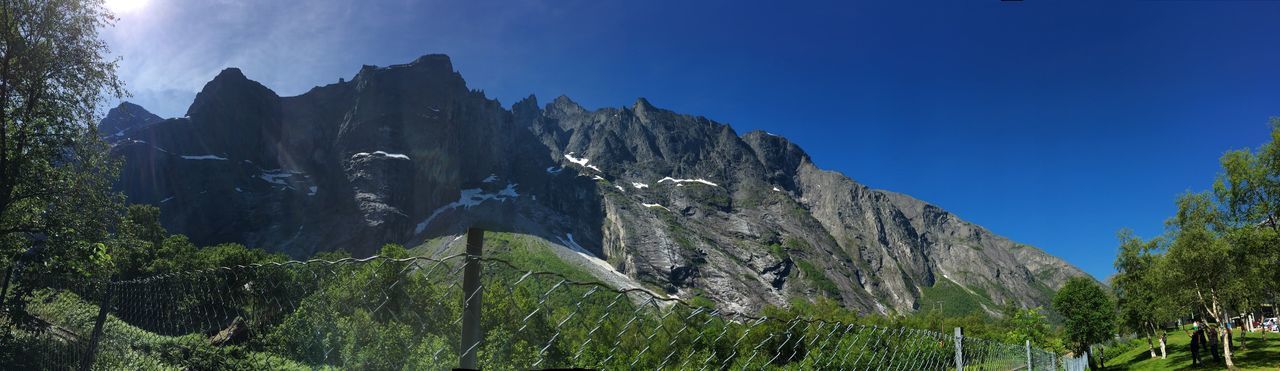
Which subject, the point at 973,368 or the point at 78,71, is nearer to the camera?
the point at 973,368

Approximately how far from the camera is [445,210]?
174000 millimetres

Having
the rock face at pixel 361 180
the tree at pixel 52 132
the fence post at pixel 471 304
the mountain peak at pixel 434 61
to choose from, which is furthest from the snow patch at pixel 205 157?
the fence post at pixel 471 304

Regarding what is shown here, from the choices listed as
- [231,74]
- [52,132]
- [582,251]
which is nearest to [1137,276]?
[52,132]

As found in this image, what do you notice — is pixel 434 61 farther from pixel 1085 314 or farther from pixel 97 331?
pixel 97 331

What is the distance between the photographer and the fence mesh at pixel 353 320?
9.48 feet

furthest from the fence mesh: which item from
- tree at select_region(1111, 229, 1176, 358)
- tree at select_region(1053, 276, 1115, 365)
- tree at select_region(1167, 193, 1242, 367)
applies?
tree at select_region(1053, 276, 1115, 365)

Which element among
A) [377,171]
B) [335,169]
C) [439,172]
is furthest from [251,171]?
[439,172]

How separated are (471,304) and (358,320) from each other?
3.75 feet

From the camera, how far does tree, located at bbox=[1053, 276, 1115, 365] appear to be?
5278 cm

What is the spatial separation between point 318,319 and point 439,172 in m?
183

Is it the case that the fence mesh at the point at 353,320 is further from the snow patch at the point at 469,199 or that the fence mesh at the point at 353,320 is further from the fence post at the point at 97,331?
the snow patch at the point at 469,199

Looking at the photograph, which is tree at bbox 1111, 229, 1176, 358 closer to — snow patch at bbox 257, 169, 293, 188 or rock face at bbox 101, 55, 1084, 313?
rock face at bbox 101, 55, 1084, 313

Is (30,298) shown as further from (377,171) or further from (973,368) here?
(377,171)

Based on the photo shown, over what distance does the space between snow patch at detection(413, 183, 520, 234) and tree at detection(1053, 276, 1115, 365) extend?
153611mm
